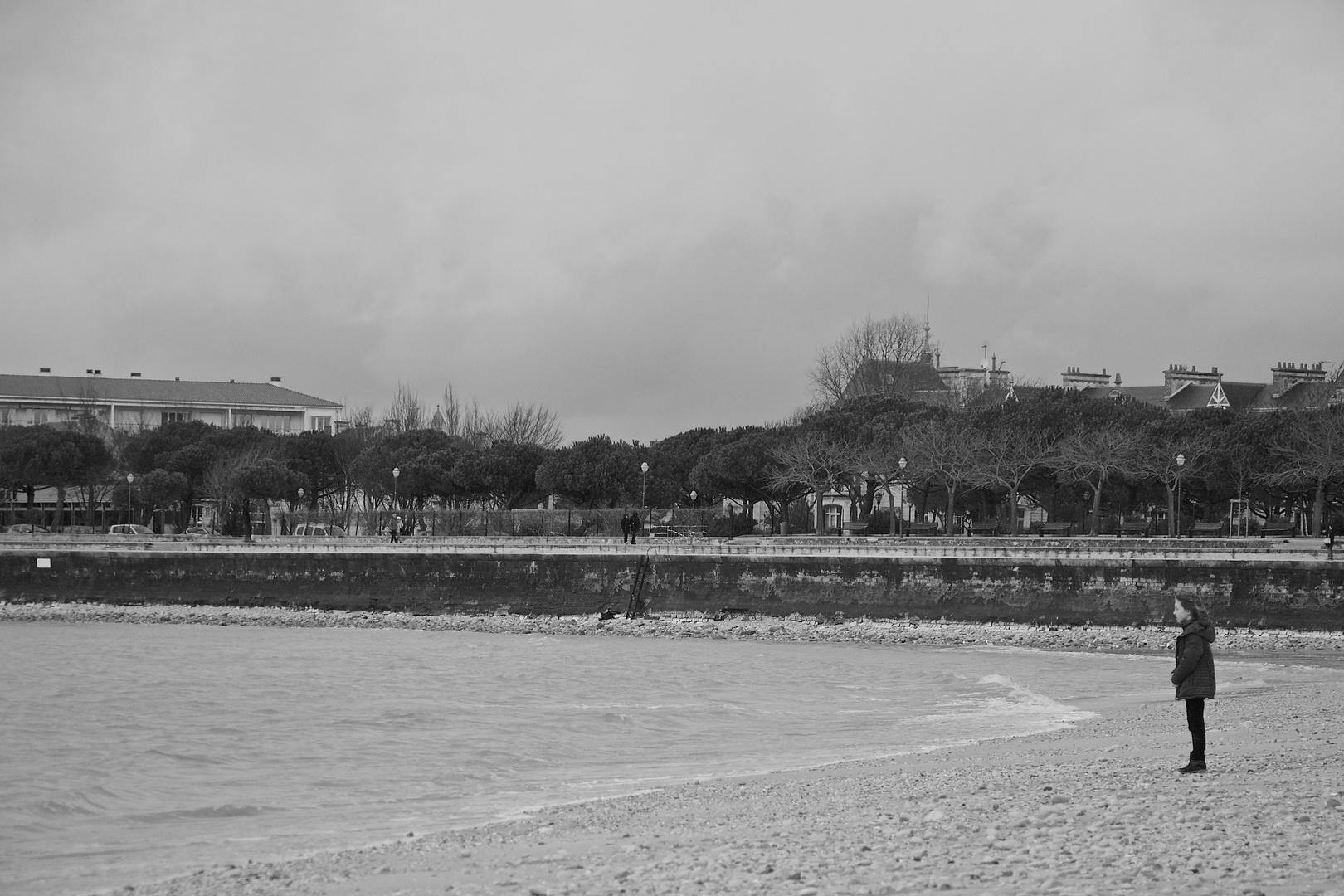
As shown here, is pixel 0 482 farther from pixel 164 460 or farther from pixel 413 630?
pixel 413 630

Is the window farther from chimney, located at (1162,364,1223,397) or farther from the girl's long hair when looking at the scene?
the girl's long hair

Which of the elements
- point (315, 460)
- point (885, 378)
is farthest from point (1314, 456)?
point (315, 460)

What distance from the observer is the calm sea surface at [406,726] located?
13.1 meters

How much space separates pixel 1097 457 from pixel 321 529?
3692 cm

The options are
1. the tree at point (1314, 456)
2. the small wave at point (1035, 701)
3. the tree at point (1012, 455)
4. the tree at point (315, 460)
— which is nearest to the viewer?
the small wave at point (1035, 701)

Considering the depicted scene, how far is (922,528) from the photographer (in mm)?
63656

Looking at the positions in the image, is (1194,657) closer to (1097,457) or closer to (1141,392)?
(1097,457)

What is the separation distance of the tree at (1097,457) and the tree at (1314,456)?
557 centimetres

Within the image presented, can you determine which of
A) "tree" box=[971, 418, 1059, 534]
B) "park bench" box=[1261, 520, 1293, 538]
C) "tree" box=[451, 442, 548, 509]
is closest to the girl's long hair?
"tree" box=[971, 418, 1059, 534]

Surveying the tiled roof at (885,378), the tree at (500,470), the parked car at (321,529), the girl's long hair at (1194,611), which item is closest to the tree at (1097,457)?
the tiled roof at (885,378)

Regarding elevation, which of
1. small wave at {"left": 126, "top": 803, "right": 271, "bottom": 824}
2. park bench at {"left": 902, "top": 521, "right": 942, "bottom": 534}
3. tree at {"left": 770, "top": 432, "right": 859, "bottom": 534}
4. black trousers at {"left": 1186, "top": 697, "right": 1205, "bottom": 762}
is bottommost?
small wave at {"left": 126, "top": 803, "right": 271, "bottom": 824}

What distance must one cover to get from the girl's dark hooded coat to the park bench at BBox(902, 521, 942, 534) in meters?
50.4

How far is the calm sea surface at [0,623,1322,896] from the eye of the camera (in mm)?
13117

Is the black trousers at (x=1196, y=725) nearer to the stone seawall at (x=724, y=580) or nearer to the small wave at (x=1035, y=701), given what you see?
the small wave at (x=1035, y=701)
